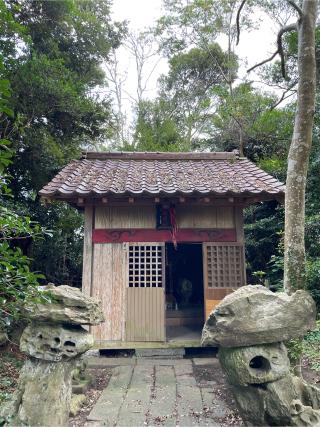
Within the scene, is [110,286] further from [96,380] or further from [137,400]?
[137,400]

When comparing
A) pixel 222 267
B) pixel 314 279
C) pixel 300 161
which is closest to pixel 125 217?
pixel 222 267

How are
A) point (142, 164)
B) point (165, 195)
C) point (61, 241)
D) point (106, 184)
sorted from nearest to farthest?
point (165, 195)
point (106, 184)
point (142, 164)
point (61, 241)

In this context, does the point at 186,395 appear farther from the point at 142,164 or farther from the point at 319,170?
the point at 319,170

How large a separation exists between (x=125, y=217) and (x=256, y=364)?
427 cm

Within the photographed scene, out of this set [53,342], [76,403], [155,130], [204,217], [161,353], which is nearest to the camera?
[53,342]

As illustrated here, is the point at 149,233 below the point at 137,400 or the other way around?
the other way around

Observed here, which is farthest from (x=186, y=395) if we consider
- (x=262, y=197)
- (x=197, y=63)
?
(x=197, y=63)

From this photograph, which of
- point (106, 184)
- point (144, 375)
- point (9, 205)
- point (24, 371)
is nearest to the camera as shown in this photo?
point (24, 371)

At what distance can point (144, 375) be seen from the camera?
17.8 feet

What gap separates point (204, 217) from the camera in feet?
23.3

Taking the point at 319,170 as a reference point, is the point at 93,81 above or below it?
above

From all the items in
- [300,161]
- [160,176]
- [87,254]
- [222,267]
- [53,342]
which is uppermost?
[160,176]

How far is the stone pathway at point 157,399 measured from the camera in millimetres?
3832

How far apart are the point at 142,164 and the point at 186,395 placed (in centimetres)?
572
